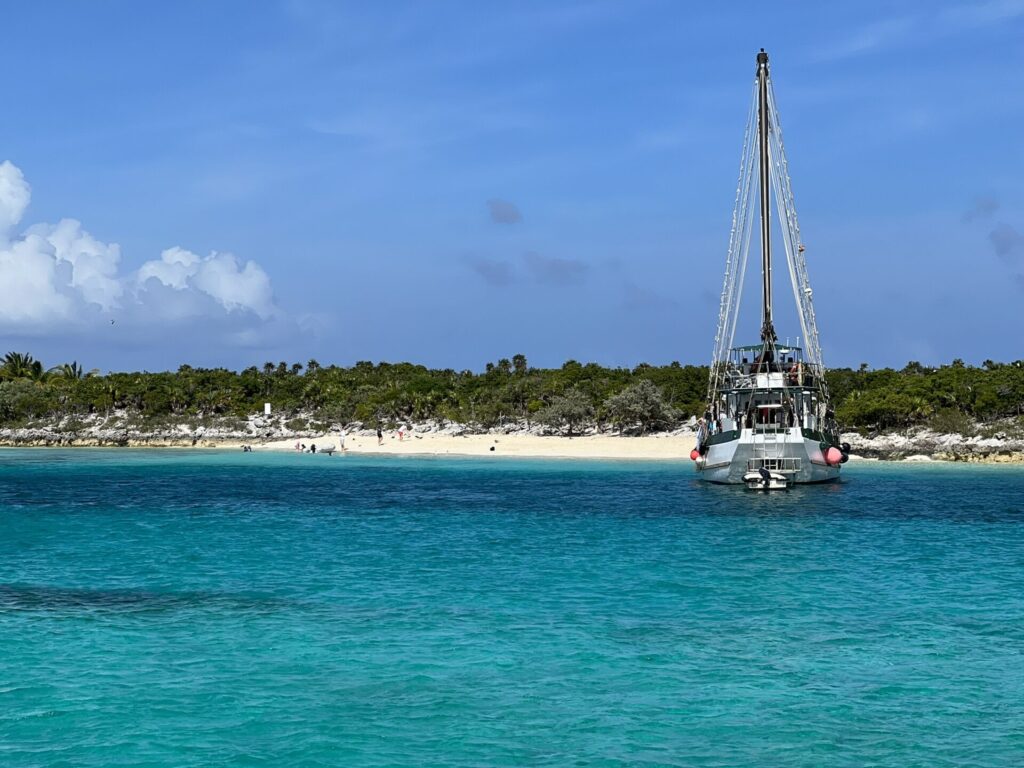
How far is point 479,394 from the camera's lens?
126m

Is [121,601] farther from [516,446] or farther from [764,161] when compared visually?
[516,446]

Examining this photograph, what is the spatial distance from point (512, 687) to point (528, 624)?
492 cm

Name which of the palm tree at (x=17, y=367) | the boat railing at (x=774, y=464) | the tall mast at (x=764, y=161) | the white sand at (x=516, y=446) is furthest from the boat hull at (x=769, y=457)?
the palm tree at (x=17, y=367)

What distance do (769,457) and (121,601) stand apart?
40.3 m

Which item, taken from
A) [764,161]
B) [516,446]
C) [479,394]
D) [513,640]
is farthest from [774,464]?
[479,394]

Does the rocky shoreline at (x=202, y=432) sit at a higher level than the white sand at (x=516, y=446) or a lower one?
higher

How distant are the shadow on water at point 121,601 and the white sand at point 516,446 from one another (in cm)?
6816

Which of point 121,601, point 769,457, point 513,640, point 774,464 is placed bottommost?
point 513,640

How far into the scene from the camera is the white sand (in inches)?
3728

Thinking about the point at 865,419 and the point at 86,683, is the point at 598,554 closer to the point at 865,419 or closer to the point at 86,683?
the point at 86,683

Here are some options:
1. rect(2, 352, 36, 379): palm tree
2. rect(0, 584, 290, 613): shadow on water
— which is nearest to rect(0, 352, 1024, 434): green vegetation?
rect(2, 352, 36, 379): palm tree

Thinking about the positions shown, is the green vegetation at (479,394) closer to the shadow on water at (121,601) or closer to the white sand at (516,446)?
the white sand at (516,446)

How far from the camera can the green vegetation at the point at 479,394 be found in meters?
95.6

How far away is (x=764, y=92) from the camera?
214 feet
